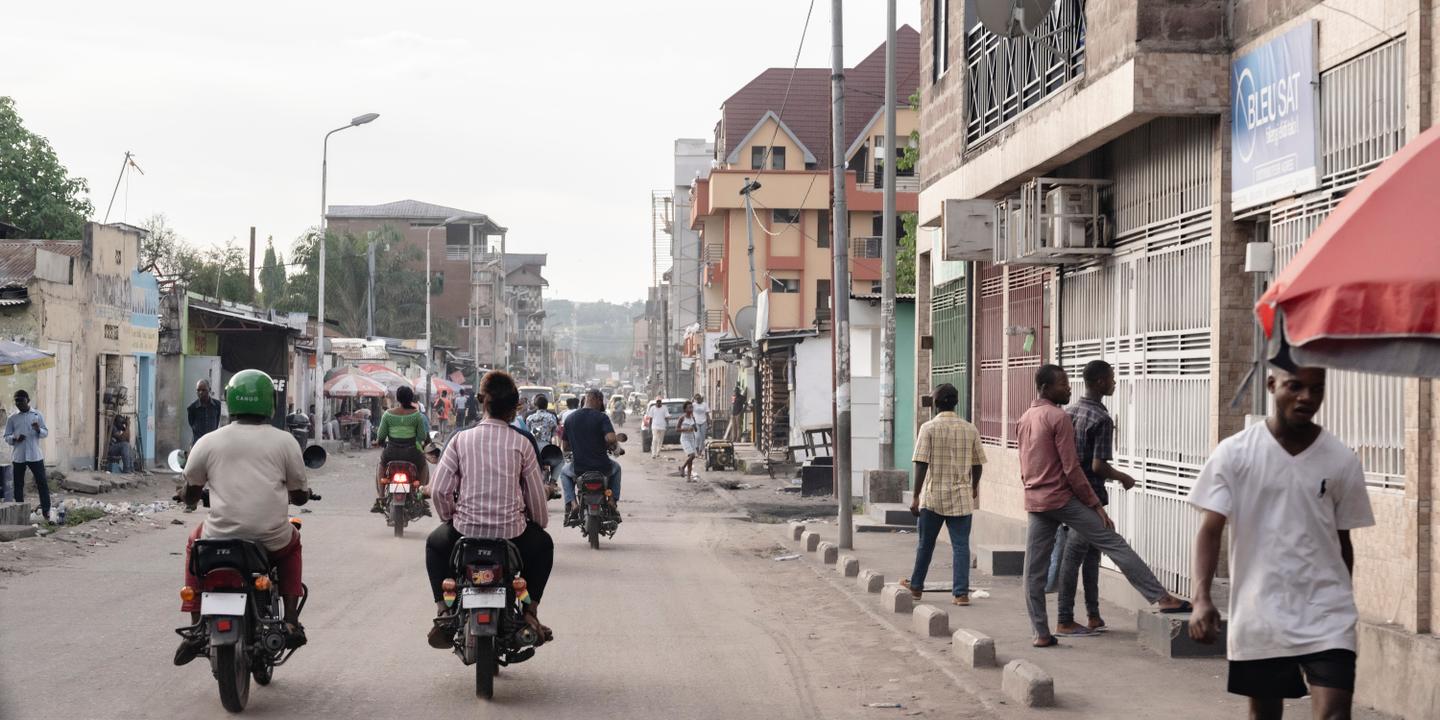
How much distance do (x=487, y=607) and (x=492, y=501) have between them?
609 millimetres

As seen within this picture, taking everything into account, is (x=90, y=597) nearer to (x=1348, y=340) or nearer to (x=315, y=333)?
(x=1348, y=340)

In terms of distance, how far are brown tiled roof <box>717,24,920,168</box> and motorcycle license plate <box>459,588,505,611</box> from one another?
57717mm

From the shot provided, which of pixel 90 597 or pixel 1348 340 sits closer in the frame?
pixel 1348 340

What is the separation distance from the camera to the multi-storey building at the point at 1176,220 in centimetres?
834

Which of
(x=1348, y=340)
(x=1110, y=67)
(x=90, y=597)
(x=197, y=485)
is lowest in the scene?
(x=90, y=597)

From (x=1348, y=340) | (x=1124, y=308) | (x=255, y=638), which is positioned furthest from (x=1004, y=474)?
(x=1348, y=340)

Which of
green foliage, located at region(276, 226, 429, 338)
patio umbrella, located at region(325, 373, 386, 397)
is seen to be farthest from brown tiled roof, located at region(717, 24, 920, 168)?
patio umbrella, located at region(325, 373, 386, 397)

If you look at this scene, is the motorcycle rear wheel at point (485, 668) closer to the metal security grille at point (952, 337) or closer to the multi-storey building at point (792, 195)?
the metal security grille at point (952, 337)

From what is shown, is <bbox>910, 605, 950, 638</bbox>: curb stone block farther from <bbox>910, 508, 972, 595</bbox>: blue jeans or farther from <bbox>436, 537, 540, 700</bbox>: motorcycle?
<bbox>436, 537, 540, 700</bbox>: motorcycle

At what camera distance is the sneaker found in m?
7.70

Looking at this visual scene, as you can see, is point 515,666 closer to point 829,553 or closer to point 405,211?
point 829,553

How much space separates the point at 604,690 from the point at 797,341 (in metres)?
29.2

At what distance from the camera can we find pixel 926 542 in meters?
12.5

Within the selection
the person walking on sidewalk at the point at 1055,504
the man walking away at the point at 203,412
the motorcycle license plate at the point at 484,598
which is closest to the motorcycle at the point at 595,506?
the person walking on sidewalk at the point at 1055,504
